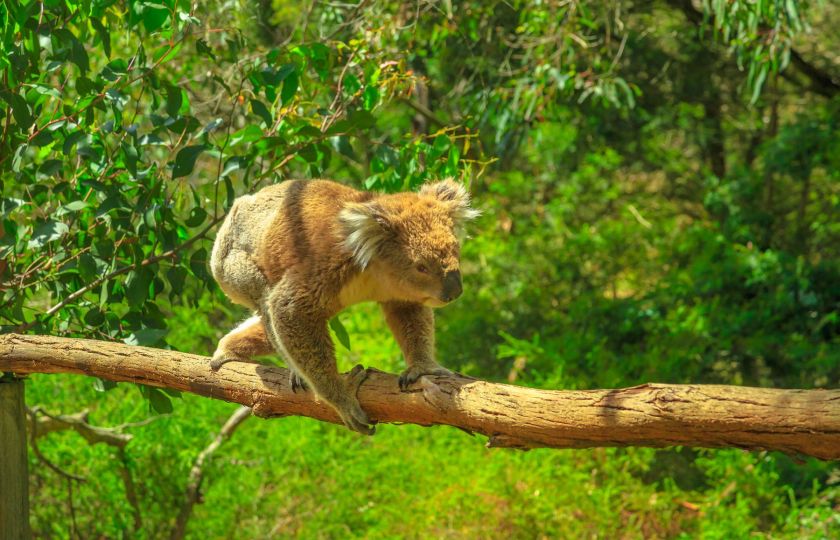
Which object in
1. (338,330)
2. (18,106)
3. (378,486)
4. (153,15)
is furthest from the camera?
(378,486)

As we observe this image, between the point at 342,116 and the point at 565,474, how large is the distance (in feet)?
8.20

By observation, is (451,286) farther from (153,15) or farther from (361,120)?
(153,15)

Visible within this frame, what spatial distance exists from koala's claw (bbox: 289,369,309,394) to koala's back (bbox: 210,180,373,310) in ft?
0.98

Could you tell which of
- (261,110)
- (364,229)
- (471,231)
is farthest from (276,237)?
(471,231)

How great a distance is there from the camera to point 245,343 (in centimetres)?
321

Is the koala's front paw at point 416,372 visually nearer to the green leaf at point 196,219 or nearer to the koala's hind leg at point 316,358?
the koala's hind leg at point 316,358

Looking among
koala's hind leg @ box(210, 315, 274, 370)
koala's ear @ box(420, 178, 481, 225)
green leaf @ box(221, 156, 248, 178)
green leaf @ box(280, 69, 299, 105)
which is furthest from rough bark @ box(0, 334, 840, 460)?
green leaf @ box(280, 69, 299, 105)

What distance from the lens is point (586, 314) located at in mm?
6707

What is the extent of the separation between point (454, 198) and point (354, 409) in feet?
2.49

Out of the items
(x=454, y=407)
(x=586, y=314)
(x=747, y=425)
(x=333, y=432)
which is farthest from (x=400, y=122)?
(x=747, y=425)

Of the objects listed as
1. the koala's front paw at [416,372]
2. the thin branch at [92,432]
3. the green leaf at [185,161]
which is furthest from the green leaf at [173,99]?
the thin branch at [92,432]

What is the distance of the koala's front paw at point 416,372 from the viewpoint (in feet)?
8.11

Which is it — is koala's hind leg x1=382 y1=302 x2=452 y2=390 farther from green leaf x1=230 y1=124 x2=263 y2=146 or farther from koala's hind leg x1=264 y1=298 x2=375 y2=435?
green leaf x1=230 y1=124 x2=263 y2=146

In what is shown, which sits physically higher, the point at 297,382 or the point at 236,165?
the point at 236,165
